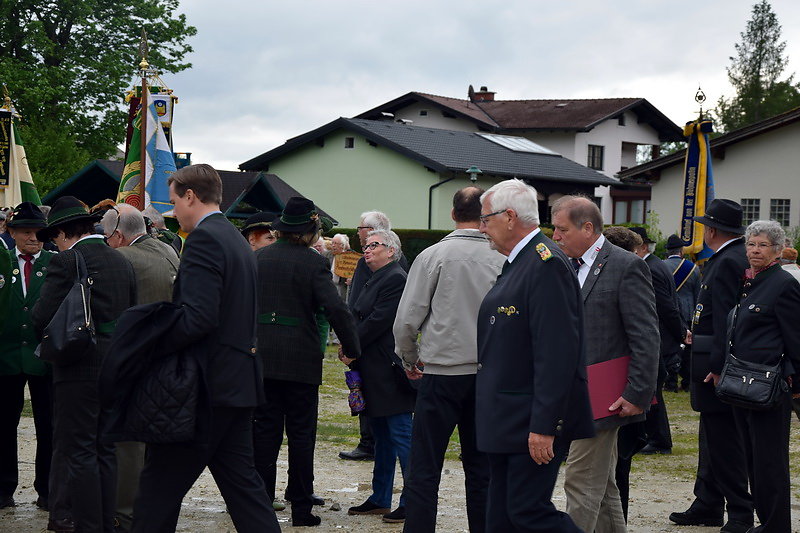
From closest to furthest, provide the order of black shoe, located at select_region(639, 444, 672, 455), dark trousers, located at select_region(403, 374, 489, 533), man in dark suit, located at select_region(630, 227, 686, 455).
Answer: dark trousers, located at select_region(403, 374, 489, 533), man in dark suit, located at select_region(630, 227, 686, 455), black shoe, located at select_region(639, 444, 672, 455)

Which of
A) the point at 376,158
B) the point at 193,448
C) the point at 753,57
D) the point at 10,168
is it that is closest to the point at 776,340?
the point at 193,448

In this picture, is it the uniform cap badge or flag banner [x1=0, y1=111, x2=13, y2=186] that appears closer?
the uniform cap badge

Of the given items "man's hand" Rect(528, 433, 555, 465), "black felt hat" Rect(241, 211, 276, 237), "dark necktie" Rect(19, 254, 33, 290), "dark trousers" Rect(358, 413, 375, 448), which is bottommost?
"dark trousers" Rect(358, 413, 375, 448)

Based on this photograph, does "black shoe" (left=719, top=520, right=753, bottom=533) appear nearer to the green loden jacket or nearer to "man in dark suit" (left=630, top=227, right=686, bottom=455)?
"man in dark suit" (left=630, top=227, right=686, bottom=455)

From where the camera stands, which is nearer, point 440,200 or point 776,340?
point 776,340

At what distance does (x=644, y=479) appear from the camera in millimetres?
9266

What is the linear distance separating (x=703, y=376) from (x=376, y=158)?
36100 millimetres

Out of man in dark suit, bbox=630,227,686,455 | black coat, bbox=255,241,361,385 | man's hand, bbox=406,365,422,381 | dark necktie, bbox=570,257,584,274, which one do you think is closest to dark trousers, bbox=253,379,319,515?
black coat, bbox=255,241,361,385

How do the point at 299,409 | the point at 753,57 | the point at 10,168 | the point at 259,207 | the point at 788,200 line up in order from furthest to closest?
the point at 753,57 < the point at 788,200 < the point at 259,207 < the point at 10,168 < the point at 299,409

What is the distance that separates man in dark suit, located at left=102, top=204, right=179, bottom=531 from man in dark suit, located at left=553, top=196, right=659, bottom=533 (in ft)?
8.70

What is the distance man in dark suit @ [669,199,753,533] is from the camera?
7055 millimetres

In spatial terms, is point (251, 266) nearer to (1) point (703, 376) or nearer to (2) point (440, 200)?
(1) point (703, 376)

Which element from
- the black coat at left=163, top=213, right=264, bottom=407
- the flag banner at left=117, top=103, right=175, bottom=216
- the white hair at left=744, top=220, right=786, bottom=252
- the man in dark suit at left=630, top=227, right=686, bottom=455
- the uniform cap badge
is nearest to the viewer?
the uniform cap badge

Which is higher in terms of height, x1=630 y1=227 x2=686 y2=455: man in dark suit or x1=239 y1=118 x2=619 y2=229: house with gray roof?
x1=239 y1=118 x2=619 y2=229: house with gray roof
